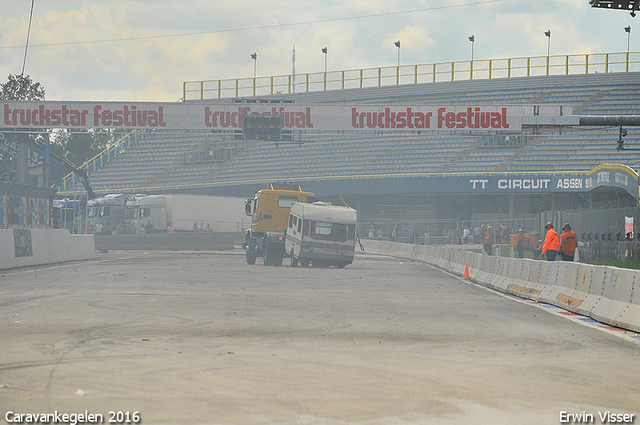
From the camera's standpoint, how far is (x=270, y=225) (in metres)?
33.7

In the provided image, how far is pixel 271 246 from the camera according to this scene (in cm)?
3306

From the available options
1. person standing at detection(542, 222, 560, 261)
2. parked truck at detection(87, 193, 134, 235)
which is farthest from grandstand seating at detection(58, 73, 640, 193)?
person standing at detection(542, 222, 560, 261)

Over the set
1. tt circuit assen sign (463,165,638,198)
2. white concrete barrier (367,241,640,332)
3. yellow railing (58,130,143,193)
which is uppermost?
yellow railing (58,130,143,193)

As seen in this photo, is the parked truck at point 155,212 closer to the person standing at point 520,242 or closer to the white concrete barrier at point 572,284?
the person standing at point 520,242

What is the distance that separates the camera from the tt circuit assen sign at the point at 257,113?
3778 centimetres

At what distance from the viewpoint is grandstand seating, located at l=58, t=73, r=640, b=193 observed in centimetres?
5547

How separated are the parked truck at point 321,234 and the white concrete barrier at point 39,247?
905 centimetres

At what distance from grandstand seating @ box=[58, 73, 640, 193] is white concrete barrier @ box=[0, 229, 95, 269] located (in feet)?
63.4

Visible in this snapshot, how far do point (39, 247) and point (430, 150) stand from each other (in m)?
35.7

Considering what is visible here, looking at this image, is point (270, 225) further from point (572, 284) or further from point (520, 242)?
point (572, 284)

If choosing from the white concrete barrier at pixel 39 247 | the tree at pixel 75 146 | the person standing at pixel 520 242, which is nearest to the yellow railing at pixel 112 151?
the tree at pixel 75 146

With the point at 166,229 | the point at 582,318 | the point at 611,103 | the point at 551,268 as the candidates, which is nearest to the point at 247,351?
the point at 582,318

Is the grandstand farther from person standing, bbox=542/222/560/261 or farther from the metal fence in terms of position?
person standing, bbox=542/222/560/261

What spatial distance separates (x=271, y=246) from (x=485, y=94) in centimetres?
3276
